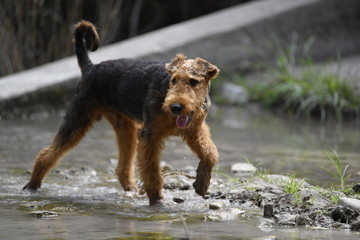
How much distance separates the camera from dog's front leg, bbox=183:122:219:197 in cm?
484

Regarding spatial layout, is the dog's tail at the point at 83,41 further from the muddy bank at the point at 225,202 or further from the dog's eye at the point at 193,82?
the dog's eye at the point at 193,82

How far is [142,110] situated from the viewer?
17.5 ft

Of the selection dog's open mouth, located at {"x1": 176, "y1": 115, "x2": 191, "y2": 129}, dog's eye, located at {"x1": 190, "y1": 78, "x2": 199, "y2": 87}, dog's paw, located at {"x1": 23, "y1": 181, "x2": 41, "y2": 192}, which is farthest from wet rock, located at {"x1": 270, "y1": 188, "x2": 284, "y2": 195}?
dog's paw, located at {"x1": 23, "y1": 181, "x2": 41, "y2": 192}

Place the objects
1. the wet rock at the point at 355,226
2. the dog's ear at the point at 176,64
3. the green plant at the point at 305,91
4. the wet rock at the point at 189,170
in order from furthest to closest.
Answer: the green plant at the point at 305,91 → the wet rock at the point at 189,170 → the dog's ear at the point at 176,64 → the wet rock at the point at 355,226

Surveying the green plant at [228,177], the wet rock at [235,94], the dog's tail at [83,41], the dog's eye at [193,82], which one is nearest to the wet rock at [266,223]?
the dog's eye at [193,82]

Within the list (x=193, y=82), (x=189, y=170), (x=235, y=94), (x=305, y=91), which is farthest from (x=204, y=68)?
(x=235, y=94)

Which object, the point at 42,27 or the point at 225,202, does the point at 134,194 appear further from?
the point at 42,27

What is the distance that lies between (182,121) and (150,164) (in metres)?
0.51

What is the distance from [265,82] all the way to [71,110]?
5568 millimetres

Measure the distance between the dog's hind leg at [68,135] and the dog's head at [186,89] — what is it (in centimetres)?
118

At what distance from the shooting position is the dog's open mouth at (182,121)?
4617mm

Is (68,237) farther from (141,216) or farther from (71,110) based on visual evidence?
(71,110)

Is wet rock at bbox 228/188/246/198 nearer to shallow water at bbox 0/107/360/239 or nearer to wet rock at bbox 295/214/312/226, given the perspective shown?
shallow water at bbox 0/107/360/239

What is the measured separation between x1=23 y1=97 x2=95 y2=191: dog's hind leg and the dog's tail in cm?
44
